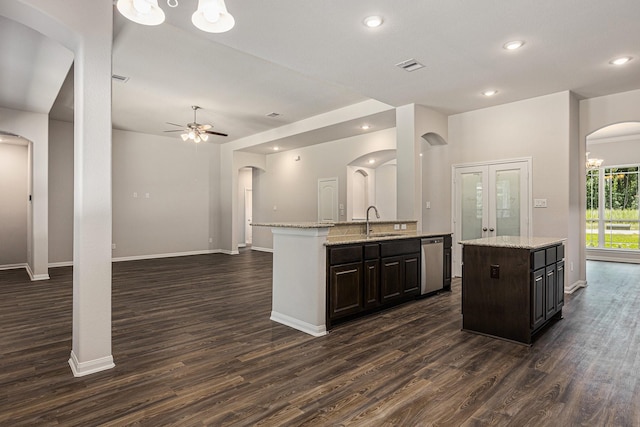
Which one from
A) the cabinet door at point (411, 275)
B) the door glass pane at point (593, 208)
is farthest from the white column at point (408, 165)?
the door glass pane at point (593, 208)

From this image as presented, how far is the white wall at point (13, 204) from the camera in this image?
7.41m

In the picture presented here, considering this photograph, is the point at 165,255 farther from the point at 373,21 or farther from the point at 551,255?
the point at 551,255

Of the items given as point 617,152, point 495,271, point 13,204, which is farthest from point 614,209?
point 13,204

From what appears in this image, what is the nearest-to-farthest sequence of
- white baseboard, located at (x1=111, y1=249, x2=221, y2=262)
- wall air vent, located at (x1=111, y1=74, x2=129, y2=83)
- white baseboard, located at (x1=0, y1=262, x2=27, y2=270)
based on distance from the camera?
wall air vent, located at (x1=111, y1=74, x2=129, y2=83), white baseboard, located at (x1=0, y1=262, x2=27, y2=270), white baseboard, located at (x1=111, y1=249, x2=221, y2=262)

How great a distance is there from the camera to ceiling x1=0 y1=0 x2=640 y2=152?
3148mm

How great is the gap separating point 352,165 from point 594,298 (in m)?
5.38

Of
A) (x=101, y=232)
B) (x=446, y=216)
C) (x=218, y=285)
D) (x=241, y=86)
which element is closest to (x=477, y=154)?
(x=446, y=216)

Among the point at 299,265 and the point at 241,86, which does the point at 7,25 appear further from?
the point at 299,265

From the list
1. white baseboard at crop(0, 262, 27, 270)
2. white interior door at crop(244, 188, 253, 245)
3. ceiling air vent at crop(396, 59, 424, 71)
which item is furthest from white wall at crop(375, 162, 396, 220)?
white baseboard at crop(0, 262, 27, 270)

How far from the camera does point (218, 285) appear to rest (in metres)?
5.78

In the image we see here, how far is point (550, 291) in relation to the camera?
3668mm

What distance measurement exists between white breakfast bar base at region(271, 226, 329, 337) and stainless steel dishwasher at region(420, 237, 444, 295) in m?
1.90

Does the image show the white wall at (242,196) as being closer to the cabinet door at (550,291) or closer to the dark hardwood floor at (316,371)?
the dark hardwood floor at (316,371)

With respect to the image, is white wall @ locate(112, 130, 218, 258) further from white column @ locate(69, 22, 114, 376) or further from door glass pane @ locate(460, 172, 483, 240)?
door glass pane @ locate(460, 172, 483, 240)
